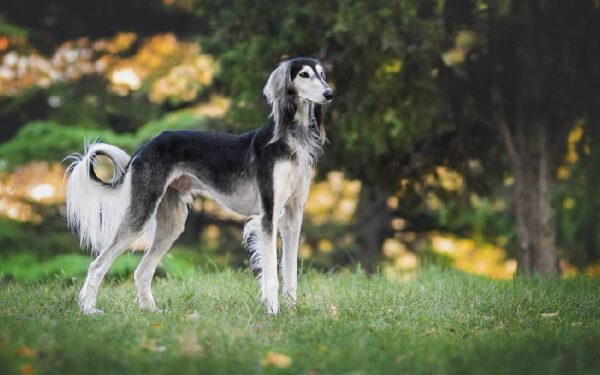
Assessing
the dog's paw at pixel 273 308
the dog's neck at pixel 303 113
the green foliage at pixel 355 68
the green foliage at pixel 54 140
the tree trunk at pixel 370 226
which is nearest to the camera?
the dog's paw at pixel 273 308

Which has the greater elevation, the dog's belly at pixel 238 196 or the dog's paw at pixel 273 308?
the dog's belly at pixel 238 196

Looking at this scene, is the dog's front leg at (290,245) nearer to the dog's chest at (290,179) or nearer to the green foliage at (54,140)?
the dog's chest at (290,179)

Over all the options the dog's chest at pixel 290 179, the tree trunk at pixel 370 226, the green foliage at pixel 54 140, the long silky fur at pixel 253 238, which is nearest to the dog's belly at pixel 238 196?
the long silky fur at pixel 253 238

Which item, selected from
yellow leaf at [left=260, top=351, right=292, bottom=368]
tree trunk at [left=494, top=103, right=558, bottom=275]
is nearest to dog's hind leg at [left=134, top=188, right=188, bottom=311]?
yellow leaf at [left=260, top=351, right=292, bottom=368]

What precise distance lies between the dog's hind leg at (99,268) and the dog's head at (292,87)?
5.21ft

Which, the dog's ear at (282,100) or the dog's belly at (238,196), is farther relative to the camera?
the dog's belly at (238,196)

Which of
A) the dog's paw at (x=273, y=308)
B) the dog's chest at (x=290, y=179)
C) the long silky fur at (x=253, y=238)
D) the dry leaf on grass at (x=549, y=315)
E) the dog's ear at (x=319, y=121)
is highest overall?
the dog's ear at (x=319, y=121)

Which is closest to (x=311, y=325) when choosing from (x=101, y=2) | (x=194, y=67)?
(x=194, y=67)

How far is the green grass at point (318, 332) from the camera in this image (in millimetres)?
5059

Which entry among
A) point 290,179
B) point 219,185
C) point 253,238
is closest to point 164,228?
point 219,185

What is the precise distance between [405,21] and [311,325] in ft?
21.4

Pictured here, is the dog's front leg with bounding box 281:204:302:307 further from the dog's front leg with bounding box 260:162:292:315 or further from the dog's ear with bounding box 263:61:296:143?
the dog's ear with bounding box 263:61:296:143

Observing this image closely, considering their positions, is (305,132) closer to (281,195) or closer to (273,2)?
(281,195)

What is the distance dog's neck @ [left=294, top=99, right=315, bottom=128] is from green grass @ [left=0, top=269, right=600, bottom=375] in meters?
1.52
